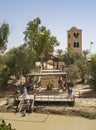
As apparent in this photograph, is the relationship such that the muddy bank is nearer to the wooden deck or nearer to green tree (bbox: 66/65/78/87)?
the wooden deck

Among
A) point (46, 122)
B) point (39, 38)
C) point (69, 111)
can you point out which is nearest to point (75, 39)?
point (39, 38)

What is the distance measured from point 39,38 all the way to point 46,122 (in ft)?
76.7

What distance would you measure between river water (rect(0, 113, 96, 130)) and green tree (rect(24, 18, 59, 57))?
66.8ft

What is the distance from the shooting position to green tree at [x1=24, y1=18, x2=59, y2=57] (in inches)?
2045

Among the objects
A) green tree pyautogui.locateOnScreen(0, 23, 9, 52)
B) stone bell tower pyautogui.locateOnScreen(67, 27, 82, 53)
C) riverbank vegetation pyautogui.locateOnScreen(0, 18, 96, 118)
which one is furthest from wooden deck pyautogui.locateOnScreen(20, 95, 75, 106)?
stone bell tower pyautogui.locateOnScreen(67, 27, 82, 53)

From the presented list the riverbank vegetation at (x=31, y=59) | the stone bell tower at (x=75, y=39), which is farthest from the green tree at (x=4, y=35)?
the stone bell tower at (x=75, y=39)

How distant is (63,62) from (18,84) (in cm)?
1734

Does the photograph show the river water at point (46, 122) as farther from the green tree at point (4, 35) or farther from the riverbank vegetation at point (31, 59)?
the green tree at point (4, 35)

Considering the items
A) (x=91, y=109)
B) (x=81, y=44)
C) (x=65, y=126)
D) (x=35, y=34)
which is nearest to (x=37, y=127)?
(x=65, y=126)

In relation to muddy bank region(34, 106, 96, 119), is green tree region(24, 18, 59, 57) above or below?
above

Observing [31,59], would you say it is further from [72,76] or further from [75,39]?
[75,39]

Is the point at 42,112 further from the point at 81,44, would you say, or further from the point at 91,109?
the point at 81,44

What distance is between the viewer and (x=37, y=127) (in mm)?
29125

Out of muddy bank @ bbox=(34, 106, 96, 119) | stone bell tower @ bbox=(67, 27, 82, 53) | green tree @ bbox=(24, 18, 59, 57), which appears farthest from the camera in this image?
stone bell tower @ bbox=(67, 27, 82, 53)
